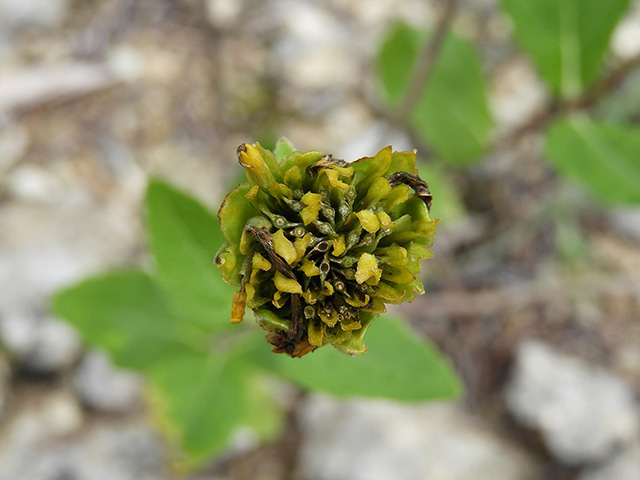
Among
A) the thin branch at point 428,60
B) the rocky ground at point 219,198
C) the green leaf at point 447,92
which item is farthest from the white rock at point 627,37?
the thin branch at point 428,60

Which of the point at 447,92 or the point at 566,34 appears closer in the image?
the point at 566,34

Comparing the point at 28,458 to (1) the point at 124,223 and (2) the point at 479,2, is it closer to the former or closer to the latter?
(1) the point at 124,223

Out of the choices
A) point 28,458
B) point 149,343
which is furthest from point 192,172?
point 28,458

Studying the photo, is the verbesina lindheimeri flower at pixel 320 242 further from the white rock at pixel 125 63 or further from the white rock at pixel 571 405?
the white rock at pixel 125 63

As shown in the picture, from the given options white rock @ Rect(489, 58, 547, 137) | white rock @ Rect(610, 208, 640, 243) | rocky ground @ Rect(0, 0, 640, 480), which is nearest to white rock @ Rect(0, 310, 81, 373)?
rocky ground @ Rect(0, 0, 640, 480)

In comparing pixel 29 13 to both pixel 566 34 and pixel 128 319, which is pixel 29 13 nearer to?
pixel 128 319

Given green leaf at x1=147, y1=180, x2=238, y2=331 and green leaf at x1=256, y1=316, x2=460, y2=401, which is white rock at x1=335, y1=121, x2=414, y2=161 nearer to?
green leaf at x1=147, y1=180, x2=238, y2=331

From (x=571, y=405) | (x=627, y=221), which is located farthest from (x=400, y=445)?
(x=627, y=221)
